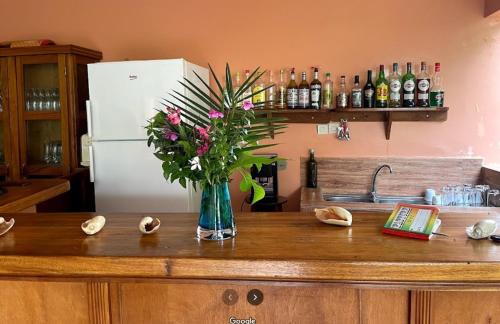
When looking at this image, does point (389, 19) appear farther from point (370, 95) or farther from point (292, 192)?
point (292, 192)

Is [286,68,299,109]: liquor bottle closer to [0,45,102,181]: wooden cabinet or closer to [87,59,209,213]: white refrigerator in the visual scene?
[87,59,209,213]: white refrigerator

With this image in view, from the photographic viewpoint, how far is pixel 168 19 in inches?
134

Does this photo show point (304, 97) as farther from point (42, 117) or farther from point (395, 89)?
point (42, 117)

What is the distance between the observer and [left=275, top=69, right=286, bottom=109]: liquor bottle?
3271 millimetres

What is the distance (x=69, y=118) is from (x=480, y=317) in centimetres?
291

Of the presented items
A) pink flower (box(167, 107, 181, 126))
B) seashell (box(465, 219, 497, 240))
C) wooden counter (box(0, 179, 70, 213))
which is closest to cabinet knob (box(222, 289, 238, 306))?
pink flower (box(167, 107, 181, 126))

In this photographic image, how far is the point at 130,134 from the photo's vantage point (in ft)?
9.42

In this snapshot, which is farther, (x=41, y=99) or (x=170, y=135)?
(x=41, y=99)

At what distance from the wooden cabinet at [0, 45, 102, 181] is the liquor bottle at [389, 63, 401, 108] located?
2.25 m

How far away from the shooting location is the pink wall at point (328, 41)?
10.3ft

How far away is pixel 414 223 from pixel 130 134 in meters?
2.04

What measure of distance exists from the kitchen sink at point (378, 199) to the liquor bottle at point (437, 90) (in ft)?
2.26

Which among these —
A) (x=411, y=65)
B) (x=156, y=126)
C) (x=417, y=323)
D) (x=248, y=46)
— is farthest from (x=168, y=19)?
(x=417, y=323)

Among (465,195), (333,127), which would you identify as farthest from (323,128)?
(465,195)
